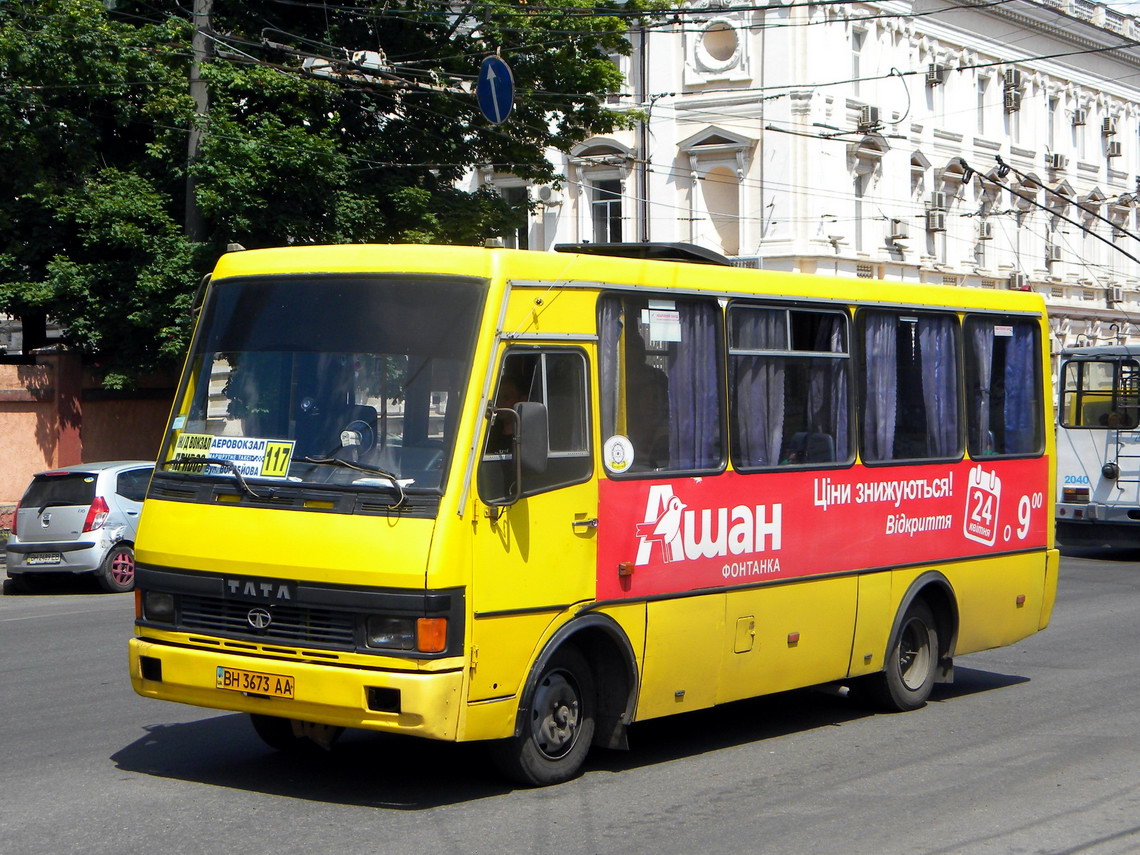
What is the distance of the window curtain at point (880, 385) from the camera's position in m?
10.3

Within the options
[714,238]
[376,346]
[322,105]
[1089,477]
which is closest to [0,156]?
[322,105]

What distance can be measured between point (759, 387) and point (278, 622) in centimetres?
336

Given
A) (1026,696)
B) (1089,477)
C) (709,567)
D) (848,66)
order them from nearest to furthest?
(709,567), (1026,696), (1089,477), (848,66)

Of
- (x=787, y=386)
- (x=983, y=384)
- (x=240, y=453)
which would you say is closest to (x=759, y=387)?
(x=787, y=386)

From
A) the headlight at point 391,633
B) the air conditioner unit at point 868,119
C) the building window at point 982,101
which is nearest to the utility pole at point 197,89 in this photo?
the headlight at point 391,633

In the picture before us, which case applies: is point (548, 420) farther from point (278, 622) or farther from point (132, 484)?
point (132, 484)

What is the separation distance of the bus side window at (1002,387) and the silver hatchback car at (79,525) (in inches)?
433

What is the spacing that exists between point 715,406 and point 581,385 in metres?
1.19

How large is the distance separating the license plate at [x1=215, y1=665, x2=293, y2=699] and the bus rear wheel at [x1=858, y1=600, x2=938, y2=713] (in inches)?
180

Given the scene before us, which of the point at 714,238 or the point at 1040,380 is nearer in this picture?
the point at 1040,380

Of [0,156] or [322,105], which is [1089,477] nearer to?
[322,105]

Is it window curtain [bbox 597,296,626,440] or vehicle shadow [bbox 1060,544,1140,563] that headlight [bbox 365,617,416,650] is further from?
vehicle shadow [bbox 1060,544,1140,563]

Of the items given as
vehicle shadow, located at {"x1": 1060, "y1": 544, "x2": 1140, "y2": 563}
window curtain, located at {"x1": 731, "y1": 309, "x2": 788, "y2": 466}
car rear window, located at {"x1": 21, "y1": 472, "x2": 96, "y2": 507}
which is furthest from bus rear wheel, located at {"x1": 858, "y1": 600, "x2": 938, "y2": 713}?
vehicle shadow, located at {"x1": 1060, "y1": 544, "x2": 1140, "y2": 563}

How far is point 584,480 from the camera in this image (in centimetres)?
805
